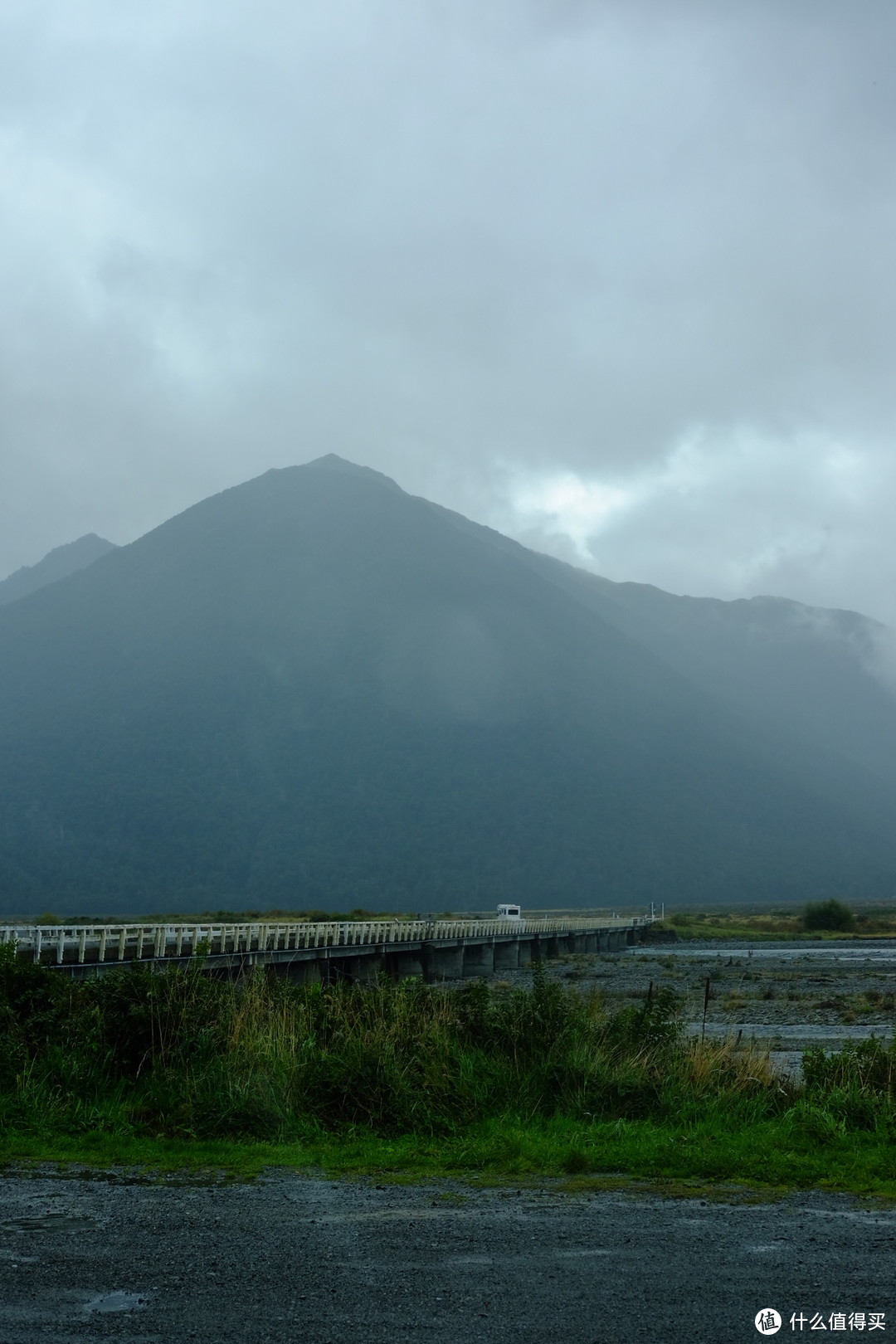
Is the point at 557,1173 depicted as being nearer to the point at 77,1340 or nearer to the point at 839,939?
the point at 77,1340

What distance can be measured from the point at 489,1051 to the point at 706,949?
84.0m

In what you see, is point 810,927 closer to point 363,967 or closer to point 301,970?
point 363,967

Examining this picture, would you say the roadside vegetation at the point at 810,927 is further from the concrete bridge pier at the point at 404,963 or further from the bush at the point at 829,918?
the concrete bridge pier at the point at 404,963

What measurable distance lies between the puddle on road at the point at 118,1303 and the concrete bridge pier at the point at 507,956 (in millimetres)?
66276

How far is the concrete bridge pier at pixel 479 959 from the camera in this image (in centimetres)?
6667

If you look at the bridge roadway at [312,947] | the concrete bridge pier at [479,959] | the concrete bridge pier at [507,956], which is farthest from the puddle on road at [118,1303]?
the concrete bridge pier at [507,956]

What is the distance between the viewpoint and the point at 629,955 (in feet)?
277

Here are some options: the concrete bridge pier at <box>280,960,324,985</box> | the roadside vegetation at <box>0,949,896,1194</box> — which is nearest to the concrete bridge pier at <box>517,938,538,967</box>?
the concrete bridge pier at <box>280,960,324,985</box>

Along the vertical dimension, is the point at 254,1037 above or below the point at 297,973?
above

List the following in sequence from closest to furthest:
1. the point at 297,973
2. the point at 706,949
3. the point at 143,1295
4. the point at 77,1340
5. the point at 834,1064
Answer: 1. the point at 77,1340
2. the point at 143,1295
3. the point at 834,1064
4. the point at 297,973
5. the point at 706,949

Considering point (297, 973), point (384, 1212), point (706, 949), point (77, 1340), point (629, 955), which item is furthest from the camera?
point (706, 949)

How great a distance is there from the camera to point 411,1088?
12.5 m

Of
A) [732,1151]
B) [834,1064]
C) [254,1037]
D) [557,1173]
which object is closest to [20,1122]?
[254,1037]

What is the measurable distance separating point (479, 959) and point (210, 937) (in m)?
42.2
